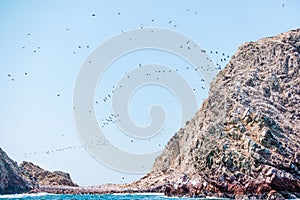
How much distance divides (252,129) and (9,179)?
92.5 metres

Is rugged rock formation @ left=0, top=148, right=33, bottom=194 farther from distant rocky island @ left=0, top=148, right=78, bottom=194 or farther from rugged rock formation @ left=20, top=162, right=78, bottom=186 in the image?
rugged rock formation @ left=20, top=162, right=78, bottom=186

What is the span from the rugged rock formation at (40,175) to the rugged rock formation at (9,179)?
2129 cm

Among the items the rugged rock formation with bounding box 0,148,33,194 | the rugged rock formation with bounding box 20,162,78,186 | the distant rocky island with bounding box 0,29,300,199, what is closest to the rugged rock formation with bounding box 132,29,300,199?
the distant rocky island with bounding box 0,29,300,199

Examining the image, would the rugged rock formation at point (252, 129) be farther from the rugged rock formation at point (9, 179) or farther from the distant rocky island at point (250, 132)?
the rugged rock formation at point (9, 179)

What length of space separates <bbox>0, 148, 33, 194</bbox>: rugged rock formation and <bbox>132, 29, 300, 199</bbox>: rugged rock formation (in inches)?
2182

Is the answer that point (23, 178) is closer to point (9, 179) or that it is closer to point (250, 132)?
point (9, 179)

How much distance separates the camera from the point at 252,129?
98.4 meters

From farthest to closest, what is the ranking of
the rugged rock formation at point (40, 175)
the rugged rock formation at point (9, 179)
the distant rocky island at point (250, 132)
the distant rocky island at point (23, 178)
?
the rugged rock formation at point (40, 175) < the distant rocky island at point (23, 178) < the rugged rock formation at point (9, 179) < the distant rocky island at point (250, 132)

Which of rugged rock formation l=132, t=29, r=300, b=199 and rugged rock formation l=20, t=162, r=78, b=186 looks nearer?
rugged rock formation l=132, t=29, r=300, b=199

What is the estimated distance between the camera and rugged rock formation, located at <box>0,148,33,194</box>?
143m

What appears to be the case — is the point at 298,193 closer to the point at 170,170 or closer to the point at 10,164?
the point at 170,170

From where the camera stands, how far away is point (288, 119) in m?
105

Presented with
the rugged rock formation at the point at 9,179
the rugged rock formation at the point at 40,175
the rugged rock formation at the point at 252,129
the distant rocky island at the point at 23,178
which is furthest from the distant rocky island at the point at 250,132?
the rugged rock formation at the point at 40,175

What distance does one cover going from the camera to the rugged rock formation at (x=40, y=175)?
595 ft
